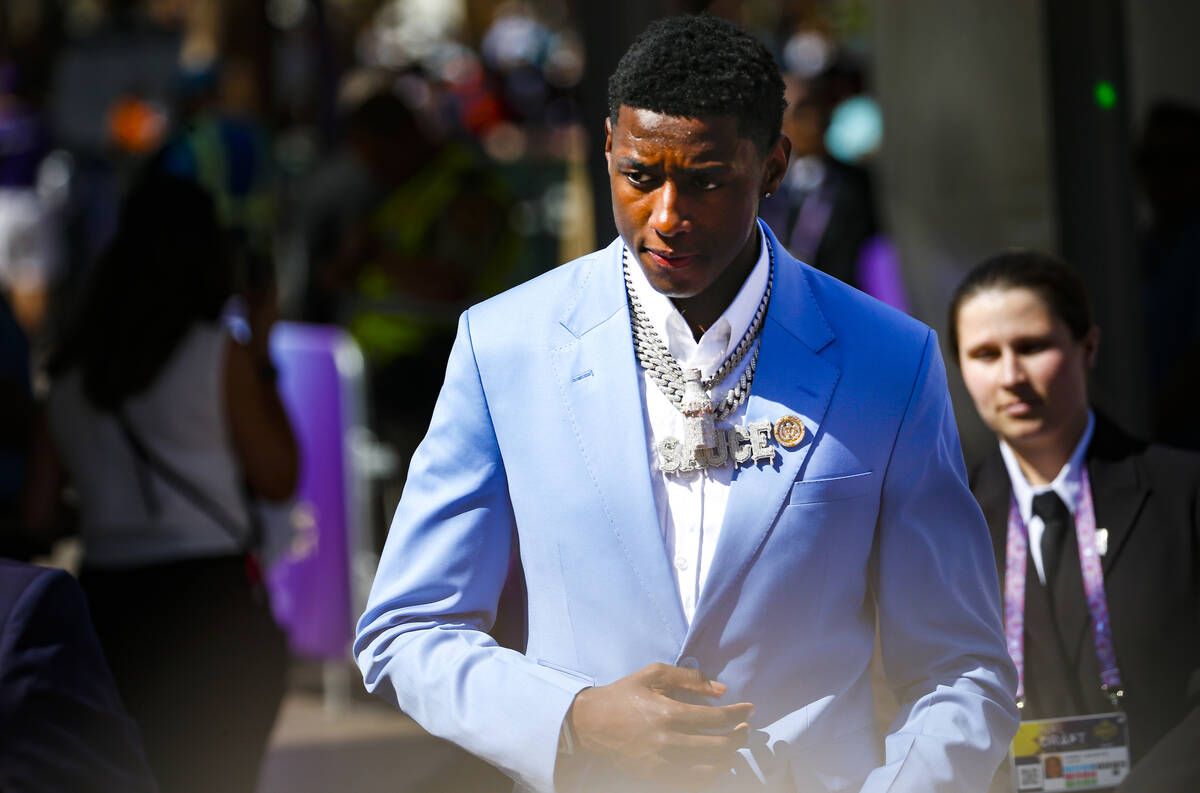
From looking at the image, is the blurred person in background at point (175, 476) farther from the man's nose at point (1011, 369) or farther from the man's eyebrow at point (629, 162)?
the man's eyebrow at point (629, 162)

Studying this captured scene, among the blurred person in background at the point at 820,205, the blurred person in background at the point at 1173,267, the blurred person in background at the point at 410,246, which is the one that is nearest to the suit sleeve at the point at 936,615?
the blurred person in background at the point at 1173,267

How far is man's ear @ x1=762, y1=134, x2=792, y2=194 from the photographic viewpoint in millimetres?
2186

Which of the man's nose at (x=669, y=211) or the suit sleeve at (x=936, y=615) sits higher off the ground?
the man's nose at (x=669, y=211)

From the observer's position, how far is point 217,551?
14.3 ft

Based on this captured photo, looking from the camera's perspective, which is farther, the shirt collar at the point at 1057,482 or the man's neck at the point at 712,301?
the shirt collar at the point at 1057,482

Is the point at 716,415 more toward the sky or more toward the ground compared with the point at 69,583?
more toward the sky

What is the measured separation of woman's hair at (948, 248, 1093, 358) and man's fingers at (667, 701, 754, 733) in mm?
1470

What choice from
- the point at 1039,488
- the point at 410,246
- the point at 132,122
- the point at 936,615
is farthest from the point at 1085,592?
the point at 132,122

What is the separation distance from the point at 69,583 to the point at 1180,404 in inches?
164

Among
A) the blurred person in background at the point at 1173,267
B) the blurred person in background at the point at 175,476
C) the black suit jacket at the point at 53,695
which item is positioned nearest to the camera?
the black suit jacket at the point at 53,695

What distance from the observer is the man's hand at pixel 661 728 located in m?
2.05

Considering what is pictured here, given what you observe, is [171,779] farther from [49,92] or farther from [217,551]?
[49,92]

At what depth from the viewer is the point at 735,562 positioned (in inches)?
83.7

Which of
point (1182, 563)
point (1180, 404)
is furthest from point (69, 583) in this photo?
point (1180, 404)
